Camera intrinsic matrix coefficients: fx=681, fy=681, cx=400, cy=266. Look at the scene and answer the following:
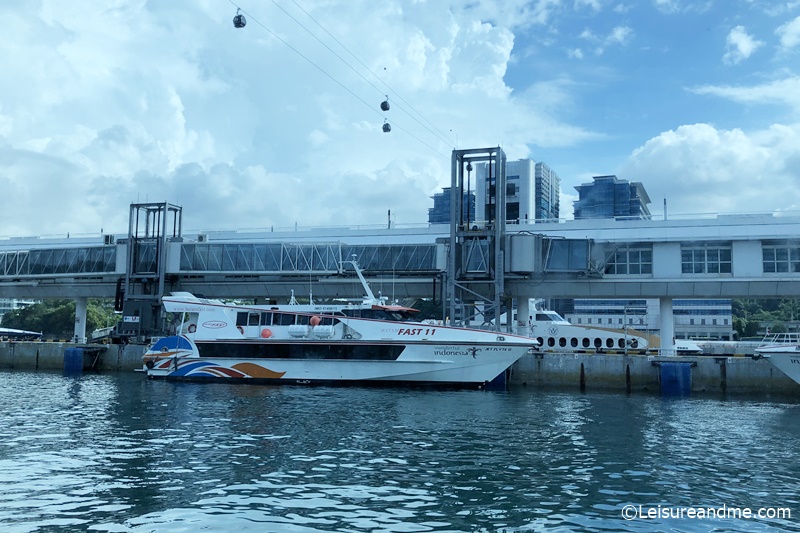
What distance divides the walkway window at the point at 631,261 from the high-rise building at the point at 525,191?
26.8 ft

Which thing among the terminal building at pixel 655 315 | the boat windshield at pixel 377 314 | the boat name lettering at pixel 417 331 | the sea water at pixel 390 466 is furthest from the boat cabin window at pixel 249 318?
the terminal building at pixel 655 315

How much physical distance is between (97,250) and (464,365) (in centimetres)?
3041

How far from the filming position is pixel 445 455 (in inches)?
658

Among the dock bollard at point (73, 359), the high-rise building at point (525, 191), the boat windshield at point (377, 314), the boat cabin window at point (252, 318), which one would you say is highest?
the high-rise building at point (525, 191)

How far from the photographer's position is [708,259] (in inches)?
1593

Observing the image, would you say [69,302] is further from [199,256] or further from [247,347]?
[247,347]

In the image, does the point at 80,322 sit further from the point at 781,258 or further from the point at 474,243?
the point at 781,258

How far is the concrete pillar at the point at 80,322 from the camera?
51.5 meters

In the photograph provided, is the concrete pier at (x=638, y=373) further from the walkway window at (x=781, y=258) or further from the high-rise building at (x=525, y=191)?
the high-rise building at (x=525, y=191)

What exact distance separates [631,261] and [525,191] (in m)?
91.9

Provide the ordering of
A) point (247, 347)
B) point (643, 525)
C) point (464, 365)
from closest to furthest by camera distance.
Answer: point (643, 525), point (464, 365), point (247, 347)

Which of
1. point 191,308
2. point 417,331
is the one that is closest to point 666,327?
point 417,331

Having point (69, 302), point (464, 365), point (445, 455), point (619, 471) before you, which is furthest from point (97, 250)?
point (69, 302)

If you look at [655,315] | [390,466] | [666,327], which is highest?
[655,315]
